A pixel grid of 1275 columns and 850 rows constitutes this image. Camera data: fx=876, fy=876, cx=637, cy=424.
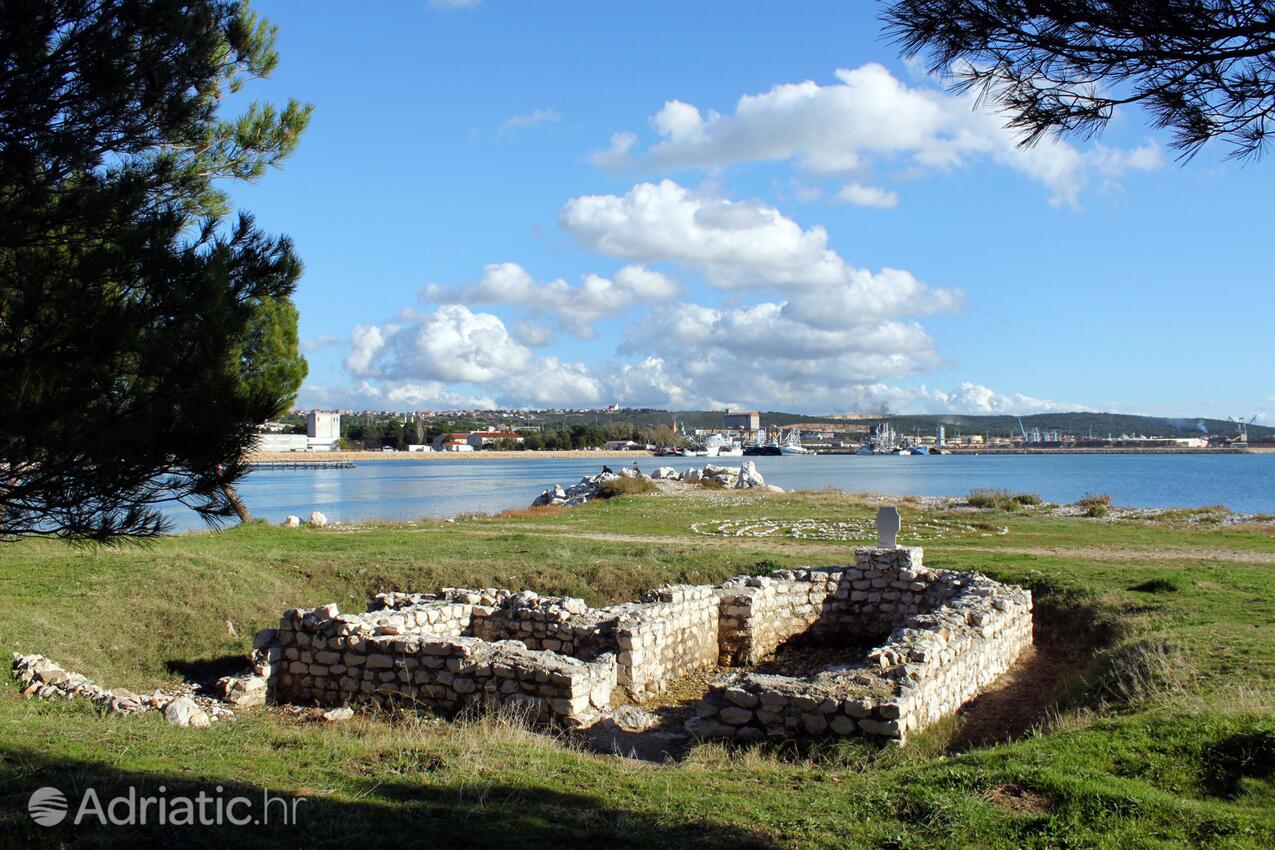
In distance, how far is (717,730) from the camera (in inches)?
334

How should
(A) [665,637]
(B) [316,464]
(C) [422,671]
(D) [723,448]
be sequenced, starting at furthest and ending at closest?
(D) [723,448]
(B) [316,464]
(A) [665,637]
(C) [422,671]

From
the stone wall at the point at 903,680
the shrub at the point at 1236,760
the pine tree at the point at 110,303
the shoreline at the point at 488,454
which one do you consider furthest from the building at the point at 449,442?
the shrub at the point at 1236,760

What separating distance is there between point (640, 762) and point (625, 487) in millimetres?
34505

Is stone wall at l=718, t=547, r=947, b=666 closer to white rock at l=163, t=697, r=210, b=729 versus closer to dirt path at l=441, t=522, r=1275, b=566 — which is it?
dirt path at l=441, t=522, r=1275, b=566

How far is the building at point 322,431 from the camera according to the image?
129m

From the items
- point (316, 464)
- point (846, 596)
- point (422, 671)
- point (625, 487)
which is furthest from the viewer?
point (316, 464)

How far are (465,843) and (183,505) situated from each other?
2.97 metres

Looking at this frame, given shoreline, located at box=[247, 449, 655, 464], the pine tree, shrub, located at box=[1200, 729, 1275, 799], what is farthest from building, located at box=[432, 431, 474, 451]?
shrub, located at box=[1200, 729, 1275, 799]

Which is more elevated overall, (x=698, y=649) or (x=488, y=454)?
(x=698, y=649)

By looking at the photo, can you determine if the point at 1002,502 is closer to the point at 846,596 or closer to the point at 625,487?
the point at 625,487

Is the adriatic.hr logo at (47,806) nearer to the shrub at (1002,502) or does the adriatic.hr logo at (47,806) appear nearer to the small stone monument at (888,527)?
the small stone monument at (888,527)

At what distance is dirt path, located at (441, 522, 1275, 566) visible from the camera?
19641 millimetres

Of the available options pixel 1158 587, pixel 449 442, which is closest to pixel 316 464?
pixel 449 442

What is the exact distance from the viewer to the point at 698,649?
507 inches
